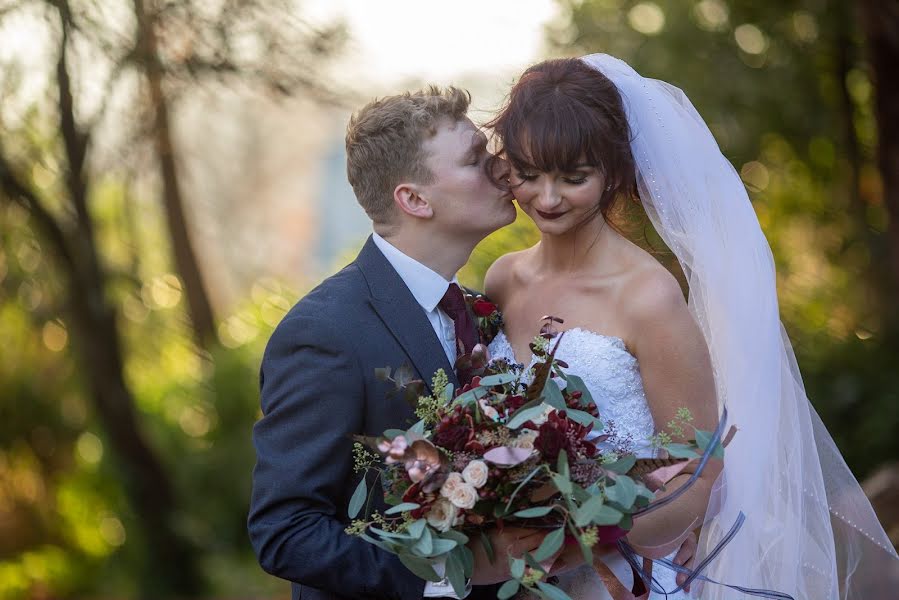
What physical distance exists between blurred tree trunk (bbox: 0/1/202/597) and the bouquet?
4.45 meters

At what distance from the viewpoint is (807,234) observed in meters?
9.57

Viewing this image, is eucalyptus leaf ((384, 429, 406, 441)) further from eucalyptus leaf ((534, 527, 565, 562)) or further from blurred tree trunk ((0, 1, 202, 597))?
blurred tree trunk ((0, 1, 202, 597))

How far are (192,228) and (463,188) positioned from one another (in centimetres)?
764

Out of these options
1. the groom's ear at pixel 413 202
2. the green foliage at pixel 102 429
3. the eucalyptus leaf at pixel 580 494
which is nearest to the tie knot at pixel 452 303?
the groom's ear at pixel 413 202

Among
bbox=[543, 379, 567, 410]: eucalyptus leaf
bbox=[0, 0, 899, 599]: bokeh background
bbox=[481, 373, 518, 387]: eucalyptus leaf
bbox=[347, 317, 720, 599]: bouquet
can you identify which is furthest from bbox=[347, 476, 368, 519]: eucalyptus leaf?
bbox=[0, 0, 899, 599]: bokeh background

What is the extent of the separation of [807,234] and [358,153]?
7175 mm

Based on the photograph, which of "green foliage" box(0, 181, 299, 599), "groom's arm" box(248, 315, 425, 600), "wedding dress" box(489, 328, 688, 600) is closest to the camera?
"groom's arm" box(248, 315, 425, 600)

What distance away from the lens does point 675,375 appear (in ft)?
9.63

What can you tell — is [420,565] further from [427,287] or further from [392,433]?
[427,287]

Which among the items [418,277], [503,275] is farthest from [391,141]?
[503,275]

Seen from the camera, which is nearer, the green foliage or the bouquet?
the bouquet

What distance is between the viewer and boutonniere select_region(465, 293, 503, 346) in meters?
3.34

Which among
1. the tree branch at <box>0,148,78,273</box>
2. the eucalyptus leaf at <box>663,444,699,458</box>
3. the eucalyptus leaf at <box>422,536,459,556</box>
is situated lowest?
the tree branch at <box>0,148,78,273</box>

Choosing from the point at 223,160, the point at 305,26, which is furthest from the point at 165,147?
the point at 223,160
